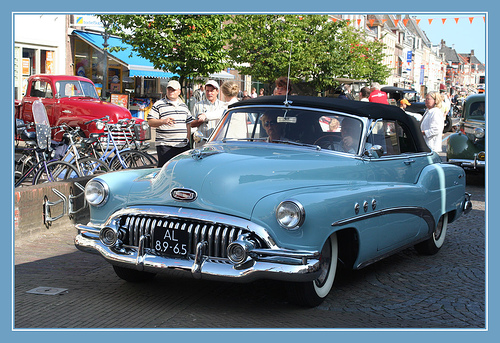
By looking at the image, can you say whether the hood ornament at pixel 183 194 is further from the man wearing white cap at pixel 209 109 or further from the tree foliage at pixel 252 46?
the tree foliage at pixel 252 46

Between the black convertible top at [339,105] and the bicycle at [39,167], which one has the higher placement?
the black convertible top at [339,105]

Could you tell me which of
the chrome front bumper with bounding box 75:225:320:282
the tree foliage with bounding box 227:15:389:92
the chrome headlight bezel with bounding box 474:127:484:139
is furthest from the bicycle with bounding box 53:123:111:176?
the tree foliage with bounding box 227:15:389:92

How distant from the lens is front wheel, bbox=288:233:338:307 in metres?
4.61

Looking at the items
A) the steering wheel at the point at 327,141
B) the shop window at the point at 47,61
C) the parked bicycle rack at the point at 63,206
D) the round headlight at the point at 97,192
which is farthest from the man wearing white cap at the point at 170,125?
the shop window at the point at 47,61

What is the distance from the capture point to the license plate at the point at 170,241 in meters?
4.44

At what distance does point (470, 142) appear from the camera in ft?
43.1

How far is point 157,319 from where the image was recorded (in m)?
4.42

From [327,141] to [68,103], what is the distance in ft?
33.4

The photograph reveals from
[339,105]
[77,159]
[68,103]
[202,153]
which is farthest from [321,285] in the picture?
[68,103]

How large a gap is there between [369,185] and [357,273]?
101 centimetres

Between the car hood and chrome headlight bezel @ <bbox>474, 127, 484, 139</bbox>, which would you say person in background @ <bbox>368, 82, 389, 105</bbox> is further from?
the car hood

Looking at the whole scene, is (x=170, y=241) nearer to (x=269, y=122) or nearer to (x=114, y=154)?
(x=269, y=122)

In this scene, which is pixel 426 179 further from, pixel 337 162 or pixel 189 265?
pixel 189 265

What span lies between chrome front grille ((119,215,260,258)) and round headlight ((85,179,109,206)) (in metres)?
0.32
